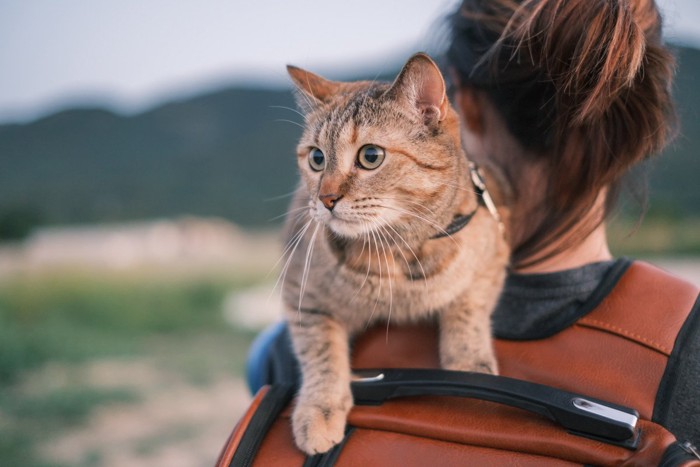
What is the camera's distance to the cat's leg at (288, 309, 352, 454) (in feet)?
3.10

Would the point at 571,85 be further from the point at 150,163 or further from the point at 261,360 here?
the point at 150,163

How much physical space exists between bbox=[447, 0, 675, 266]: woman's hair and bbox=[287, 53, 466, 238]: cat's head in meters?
0.14

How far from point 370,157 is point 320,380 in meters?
0.46

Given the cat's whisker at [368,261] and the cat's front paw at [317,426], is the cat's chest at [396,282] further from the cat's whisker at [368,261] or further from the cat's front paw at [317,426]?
the cat's front paw at [317,426]

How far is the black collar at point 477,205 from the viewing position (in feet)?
3.83

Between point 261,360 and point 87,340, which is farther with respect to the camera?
point 87,340

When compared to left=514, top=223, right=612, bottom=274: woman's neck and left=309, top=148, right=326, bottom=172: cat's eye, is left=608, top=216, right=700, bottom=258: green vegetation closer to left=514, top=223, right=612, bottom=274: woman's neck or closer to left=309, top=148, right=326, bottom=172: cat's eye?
left=514, top=223, right=612, bottom=274: woman's neck

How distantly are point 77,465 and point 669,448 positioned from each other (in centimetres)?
223

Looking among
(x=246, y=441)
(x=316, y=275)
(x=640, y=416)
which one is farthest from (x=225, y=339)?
(x=640, y=416)

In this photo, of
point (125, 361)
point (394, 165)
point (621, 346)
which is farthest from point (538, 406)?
point (125, 361)

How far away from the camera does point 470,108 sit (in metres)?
1.27

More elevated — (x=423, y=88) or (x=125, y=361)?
(x=423, y=88)

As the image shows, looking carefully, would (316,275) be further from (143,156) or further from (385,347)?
(143,156)

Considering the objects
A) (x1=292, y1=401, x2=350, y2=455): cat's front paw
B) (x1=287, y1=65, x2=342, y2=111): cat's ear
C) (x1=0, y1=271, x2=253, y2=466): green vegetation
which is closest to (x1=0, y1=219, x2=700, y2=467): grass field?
(x1=0, y1=271, x2=253, y2=466): green vegetation
